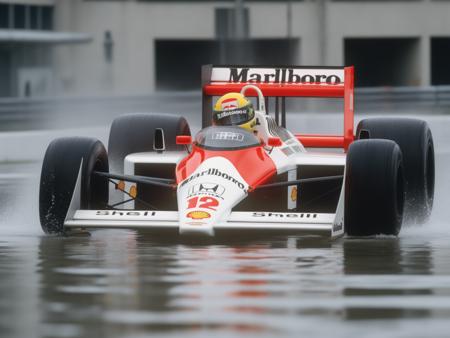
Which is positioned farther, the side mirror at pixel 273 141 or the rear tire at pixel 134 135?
the rear tire at pixel 134 135

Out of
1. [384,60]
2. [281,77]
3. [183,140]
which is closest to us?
[183,140]

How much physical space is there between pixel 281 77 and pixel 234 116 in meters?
2.52

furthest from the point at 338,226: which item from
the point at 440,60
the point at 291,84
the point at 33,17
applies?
the point at 440,60

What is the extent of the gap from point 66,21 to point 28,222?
4508cm

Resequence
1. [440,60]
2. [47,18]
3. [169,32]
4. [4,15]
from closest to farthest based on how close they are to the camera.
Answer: [4,15]
[47,18]
[169,32]
[440,60]

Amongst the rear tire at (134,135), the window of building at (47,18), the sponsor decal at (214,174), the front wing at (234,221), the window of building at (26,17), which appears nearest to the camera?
the front wing at (234,221)

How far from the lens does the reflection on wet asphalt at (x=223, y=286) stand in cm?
888

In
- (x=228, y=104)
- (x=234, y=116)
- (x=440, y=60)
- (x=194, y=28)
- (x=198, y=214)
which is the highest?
(x=194, y=28)

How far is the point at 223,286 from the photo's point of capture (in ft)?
34.6

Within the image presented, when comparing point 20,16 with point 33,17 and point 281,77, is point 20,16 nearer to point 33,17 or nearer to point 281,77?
point 33,17

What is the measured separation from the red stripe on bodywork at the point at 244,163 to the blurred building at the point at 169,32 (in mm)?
43815

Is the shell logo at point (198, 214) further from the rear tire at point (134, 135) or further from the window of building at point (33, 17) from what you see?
the window of building at point (33, 17)

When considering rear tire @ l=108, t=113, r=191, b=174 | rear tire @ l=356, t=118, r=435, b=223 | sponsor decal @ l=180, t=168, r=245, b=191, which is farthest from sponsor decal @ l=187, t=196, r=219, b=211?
rear tire @ l=108, t=113, r=191, b=174

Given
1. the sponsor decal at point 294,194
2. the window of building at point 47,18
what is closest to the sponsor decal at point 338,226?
the sponsor decal at point 294,194
